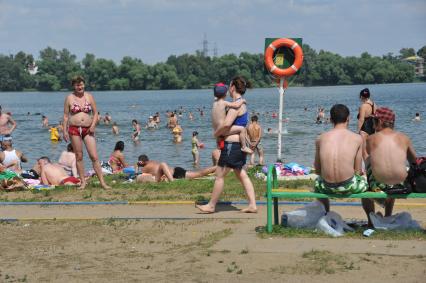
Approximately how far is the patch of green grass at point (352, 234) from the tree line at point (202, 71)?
115 meters

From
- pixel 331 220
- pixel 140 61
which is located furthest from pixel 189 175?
pixel 140 61

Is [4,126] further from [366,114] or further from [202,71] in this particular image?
[202,71]

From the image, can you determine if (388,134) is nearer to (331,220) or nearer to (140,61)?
(331,220)

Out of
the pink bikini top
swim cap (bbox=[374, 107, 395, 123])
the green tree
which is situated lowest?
the pink bikini top

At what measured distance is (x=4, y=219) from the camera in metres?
8.48

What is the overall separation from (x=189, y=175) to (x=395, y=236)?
21.6 feet

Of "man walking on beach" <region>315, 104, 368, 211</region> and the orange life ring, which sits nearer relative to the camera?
"man walking on beach" <region>315, 104, 368, 211</region>

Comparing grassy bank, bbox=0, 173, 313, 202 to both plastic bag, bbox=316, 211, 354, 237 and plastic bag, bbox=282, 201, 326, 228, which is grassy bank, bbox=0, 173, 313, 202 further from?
plastic bag, bbox=316, 211, 354, 237

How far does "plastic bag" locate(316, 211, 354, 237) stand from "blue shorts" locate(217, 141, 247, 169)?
1455 mm

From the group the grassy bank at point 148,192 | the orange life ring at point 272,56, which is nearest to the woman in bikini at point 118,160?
the orange life ring at point 272,56

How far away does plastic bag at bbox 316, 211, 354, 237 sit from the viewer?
700 cm

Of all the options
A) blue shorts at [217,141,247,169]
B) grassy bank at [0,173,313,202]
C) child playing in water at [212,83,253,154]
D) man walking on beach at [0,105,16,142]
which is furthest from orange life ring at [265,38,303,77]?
man walking on beach at [0,105,16,142]

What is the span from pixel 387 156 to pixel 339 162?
0.45m

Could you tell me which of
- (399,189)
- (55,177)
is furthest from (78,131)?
(399,189)
